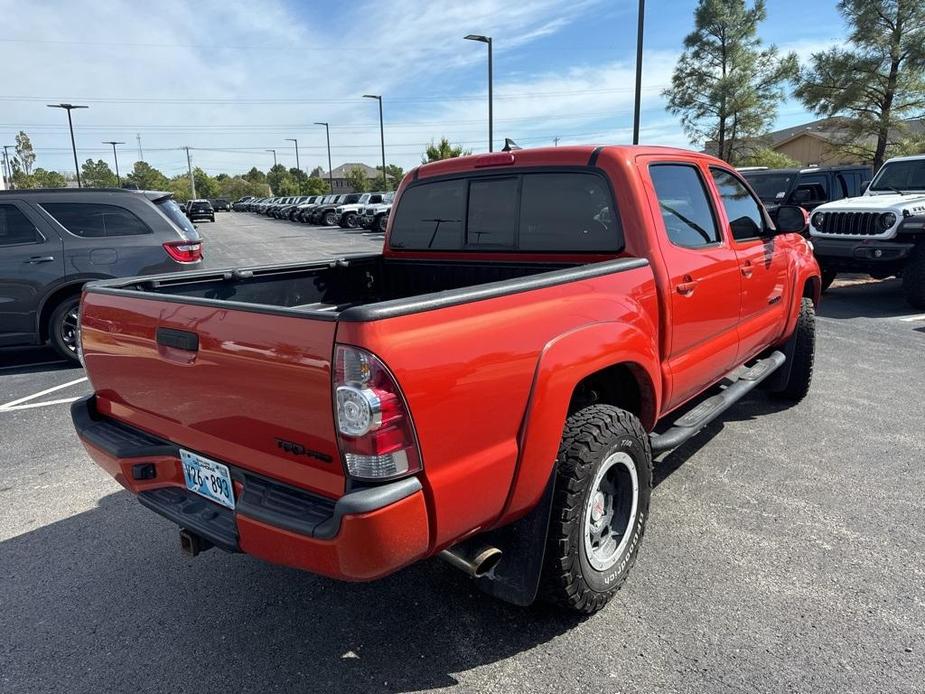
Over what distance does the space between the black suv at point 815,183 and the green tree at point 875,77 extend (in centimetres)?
895

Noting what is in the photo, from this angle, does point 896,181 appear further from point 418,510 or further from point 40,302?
point 40,302

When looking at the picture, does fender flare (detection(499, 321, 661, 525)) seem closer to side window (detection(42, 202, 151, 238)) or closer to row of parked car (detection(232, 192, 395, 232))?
side window (detection(42, 202, 151, 238))

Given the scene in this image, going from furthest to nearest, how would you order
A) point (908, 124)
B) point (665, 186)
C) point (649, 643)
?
point (908, 124) → point (665, 186) → point (649, 643)

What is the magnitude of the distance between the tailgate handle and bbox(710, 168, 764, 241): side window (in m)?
3.31

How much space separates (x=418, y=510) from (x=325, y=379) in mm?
498

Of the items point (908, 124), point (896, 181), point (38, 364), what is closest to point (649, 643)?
point (38, 364)

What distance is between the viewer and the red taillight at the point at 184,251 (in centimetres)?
695

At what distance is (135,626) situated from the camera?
2.70 m

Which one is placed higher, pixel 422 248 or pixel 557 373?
pixel 422 248

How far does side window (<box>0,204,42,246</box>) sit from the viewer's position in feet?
21.3

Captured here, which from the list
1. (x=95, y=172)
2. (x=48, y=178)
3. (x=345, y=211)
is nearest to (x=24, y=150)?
(x=48, y=178)

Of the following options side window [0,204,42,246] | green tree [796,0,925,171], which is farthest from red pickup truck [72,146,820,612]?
green tree [796,0,925,171]

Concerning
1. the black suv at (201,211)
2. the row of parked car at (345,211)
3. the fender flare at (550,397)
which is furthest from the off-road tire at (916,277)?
the black suv at (201,211)

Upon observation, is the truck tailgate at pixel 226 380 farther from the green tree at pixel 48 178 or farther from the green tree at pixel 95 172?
the green tree at pixel 95 172
